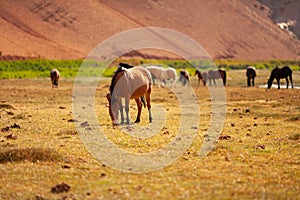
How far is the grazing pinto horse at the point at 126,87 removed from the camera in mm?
18625

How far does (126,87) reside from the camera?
19469mm

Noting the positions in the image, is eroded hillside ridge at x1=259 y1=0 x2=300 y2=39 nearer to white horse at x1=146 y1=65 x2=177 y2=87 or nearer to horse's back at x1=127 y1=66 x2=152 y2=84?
white horse at x1=146 y1=65 x2=177 y2=87

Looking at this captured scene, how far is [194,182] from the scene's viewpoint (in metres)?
10.6

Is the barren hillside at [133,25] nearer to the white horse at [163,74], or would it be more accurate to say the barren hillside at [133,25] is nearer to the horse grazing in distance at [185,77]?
the white horse at [163,74]

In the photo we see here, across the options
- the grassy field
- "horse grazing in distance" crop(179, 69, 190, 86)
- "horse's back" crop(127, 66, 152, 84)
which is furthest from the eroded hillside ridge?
the grassy field

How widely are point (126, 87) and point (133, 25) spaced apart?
111 m

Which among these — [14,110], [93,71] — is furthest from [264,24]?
[14,110]

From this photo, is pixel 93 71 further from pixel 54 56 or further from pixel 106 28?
pixel 106 28

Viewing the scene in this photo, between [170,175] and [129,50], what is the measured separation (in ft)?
354

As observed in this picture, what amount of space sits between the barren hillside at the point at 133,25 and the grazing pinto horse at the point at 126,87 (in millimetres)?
83055

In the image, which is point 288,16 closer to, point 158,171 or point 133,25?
point 133,25

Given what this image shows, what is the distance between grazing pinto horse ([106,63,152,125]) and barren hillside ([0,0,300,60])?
272 ft

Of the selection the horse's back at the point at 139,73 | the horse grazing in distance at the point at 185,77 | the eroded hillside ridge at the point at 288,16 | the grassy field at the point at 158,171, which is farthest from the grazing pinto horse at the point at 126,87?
the eroded hillside ridge at the point at 288,16

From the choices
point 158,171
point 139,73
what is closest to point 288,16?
point 139,73
